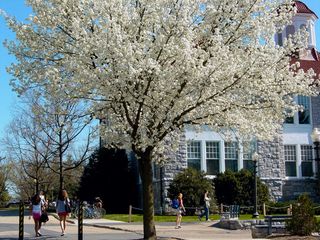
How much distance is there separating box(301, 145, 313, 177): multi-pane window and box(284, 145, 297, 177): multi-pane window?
1.81 feet

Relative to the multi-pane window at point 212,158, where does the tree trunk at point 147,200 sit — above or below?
below

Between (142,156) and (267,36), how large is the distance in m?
5.38

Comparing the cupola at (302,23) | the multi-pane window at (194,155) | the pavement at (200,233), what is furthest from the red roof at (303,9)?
the pavement at (200,233)

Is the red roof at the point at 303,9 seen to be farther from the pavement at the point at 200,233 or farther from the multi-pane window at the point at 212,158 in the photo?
the pavement at the point at 200,233

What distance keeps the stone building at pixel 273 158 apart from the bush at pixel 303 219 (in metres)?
15.0

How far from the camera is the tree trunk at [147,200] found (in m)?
16.9

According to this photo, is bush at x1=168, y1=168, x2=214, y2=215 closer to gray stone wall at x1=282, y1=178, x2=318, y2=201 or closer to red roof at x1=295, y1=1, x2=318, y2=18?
gray stone wall at x1=282, y1=178, x2=318, y2=201

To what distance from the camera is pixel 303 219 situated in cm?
1866

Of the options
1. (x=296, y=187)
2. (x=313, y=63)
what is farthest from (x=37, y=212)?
(x=313, y=63)

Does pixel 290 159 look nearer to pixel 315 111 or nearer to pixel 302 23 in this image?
pixel 315 111

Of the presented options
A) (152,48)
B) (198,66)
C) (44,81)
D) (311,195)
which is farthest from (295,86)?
(311,195)

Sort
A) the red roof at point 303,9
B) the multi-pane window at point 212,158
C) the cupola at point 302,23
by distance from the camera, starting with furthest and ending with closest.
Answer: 1. the red roof at point 303,9
2. the cupola at point 302,23
3. the multi-pane window at point 212,158

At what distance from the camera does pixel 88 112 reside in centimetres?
1730

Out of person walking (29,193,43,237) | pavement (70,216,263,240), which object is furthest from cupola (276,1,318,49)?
person walking (29,193,43,237)
